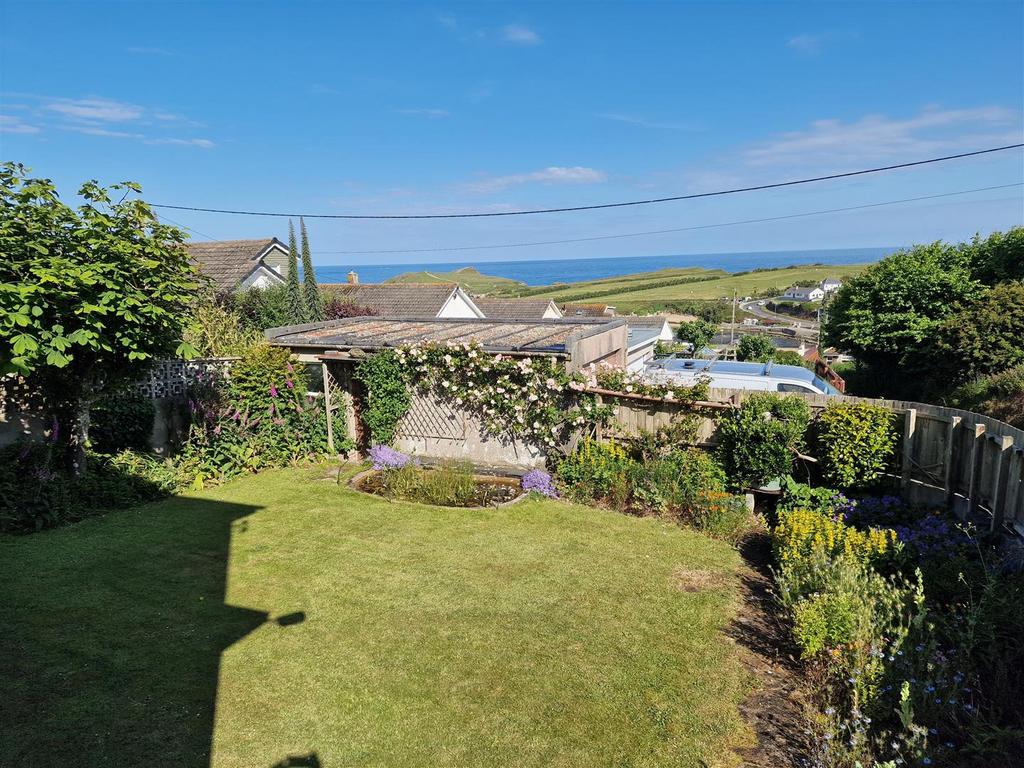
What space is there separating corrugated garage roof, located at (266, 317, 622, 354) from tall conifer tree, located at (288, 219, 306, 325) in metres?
8.25

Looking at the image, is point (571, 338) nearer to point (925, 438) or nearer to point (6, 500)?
point (925, 438)

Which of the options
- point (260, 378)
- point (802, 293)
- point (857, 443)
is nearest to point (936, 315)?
point (857, 443)

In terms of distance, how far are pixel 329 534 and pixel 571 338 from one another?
4665mm

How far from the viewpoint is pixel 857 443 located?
7379 millimetres

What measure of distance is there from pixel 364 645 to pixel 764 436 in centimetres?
572

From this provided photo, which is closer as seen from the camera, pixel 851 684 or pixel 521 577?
pixel 851 684

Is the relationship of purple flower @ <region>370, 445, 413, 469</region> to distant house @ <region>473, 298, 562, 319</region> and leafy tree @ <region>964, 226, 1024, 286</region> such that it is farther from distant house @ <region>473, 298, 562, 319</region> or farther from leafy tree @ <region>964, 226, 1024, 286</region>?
leafy tree @ <region>964, 226, 1024, 286</region>

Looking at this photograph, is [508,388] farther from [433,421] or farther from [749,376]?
[749,376]

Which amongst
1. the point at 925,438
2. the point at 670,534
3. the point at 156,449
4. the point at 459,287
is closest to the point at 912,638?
the point at 670,534

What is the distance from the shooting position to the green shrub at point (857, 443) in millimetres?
7352

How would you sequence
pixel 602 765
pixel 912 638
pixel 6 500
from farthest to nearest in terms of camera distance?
1. pixel 6 500
2. pixel 912 638
3. pixel 602 765

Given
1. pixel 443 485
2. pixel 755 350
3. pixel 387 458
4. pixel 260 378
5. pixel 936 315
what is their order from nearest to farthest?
pixel 443 485, pixel 387 458, pixel 260 378, pixel 936 315, pixel 755 350

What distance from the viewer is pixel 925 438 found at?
7160 millimetres

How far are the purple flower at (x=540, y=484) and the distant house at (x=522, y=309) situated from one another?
16209 mm
